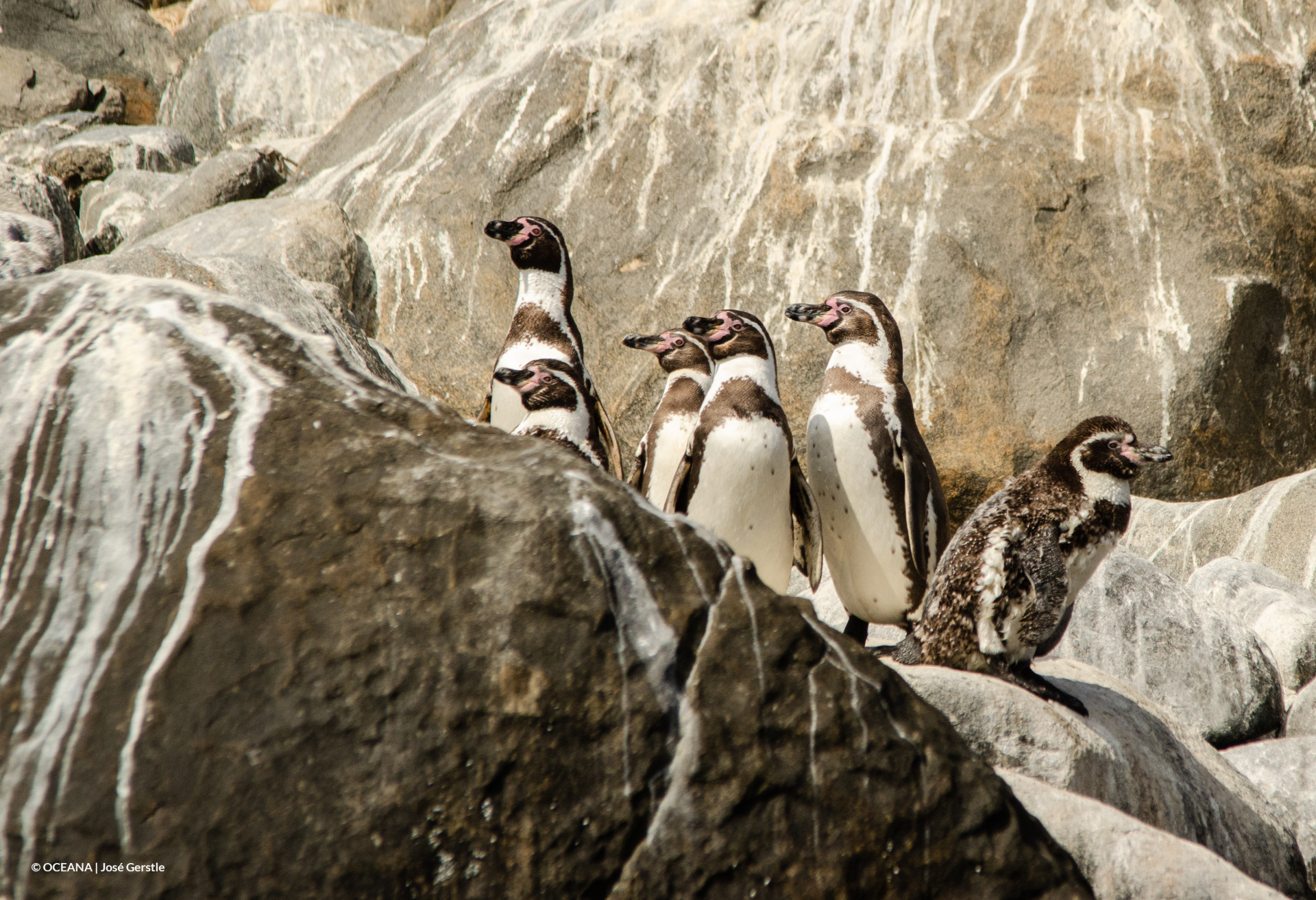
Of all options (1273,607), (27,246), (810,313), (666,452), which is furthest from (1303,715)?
(27,246)

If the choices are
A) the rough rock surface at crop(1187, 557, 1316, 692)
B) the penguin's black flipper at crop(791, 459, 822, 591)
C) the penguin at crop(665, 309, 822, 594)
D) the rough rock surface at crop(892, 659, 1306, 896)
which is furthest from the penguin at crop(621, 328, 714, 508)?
the rough rock surface at crop(1187, 557, 1316, 692)

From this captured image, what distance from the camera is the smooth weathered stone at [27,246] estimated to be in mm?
3660

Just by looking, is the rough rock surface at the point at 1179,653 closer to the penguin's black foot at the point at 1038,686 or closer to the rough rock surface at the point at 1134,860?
the penguin's black foot at the point at 1038,686

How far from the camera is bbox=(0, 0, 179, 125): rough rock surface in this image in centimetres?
2022

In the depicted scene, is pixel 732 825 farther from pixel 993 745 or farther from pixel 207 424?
pixel 993 745

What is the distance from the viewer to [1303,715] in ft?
19.1

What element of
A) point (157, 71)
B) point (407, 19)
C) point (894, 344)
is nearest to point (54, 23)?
point (157, 71)

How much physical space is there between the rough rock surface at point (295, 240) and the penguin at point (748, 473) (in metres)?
5.09

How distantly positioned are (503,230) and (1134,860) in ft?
18.5

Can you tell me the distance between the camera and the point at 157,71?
21.2 metres

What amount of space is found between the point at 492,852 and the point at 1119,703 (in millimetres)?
2884

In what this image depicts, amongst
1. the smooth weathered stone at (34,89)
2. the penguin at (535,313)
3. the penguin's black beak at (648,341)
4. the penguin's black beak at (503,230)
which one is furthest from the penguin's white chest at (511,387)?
the smooth weathered stone at (34,89)

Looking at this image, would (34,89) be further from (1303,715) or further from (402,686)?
(402,686)

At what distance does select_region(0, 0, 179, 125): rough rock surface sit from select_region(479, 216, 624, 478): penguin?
51.8ft
